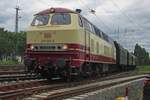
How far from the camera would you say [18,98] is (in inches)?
465

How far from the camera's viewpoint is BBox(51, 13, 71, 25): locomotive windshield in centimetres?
1812

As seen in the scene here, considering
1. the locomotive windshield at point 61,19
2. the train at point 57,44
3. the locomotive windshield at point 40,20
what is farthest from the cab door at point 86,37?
the locomotive windshield at point 40,20

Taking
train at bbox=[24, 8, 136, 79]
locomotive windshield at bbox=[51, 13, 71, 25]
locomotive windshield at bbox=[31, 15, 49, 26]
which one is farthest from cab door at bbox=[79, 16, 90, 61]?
locomotive windshield at bbox=[31, 15, 49, 26]

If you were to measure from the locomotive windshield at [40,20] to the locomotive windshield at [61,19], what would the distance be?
35 cm

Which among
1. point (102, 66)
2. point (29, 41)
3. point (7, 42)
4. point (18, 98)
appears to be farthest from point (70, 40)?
point (7, 42)

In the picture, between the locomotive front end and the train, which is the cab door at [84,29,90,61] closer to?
the train

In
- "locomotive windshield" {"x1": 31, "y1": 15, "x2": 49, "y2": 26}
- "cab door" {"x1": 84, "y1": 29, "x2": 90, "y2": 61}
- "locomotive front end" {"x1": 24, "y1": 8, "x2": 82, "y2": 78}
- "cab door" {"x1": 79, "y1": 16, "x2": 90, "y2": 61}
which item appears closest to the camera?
"locomotive front end" {"x1": 24, "y1": 8, "x2": 82, "y2": 78}

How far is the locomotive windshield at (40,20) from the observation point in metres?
18.4

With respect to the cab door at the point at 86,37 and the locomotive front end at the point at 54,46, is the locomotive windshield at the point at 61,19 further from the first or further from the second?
the cab door at the point at 86,37

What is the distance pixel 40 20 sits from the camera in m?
18.6

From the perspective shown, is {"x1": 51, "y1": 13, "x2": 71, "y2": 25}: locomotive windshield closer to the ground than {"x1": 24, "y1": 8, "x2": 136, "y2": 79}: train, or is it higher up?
higher up

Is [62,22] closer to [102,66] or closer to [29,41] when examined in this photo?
[29,41]

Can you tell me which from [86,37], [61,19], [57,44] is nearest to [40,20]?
[61,19]

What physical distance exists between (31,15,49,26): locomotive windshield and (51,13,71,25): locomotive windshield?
352mm
